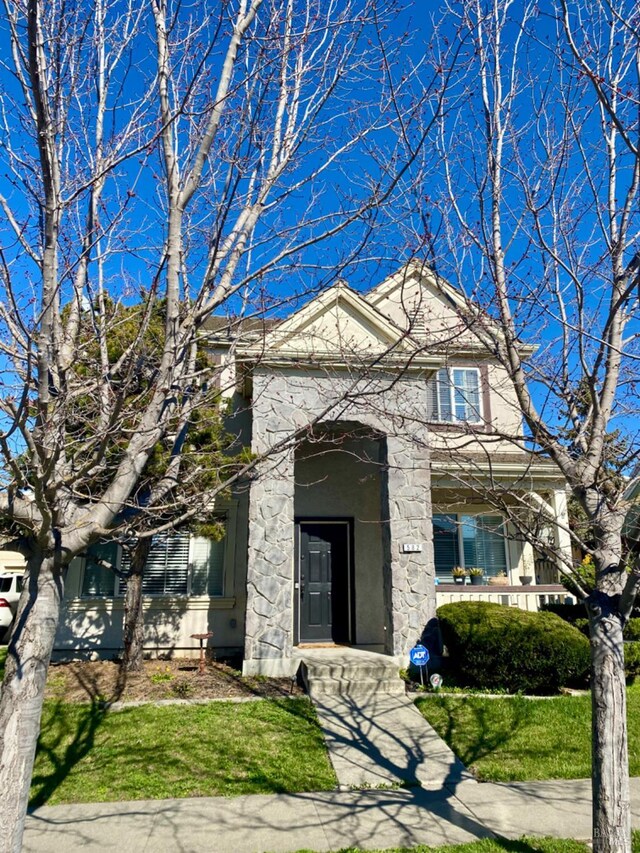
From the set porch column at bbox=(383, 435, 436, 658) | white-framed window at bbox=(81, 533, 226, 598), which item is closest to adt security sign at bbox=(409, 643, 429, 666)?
porch column at bbox=(383, 435, 436, 658)

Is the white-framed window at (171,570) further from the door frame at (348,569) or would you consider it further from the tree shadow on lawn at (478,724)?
the tree shadow on lawn at (478,724)

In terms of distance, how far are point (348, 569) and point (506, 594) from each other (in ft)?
10.6

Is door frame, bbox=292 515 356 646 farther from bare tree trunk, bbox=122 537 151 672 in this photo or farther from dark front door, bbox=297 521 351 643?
bare tree trunk, bbox=122 537 151 672

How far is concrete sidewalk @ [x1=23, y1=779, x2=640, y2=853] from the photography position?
4918mm

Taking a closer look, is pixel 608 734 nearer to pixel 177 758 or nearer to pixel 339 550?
pixel 177 758

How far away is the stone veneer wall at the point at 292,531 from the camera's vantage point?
9.38 m

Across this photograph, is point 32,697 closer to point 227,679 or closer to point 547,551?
point 547,551

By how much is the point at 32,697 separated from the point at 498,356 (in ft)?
14.4

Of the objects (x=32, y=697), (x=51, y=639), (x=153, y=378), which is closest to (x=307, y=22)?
(x=153, y=378)

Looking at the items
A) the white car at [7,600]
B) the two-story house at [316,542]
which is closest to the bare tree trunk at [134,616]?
the two-story house at [316,542]

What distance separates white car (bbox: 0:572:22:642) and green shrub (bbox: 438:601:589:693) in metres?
9.96

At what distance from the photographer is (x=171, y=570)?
456 inches

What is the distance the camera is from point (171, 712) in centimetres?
758

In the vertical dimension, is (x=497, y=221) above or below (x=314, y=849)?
above
